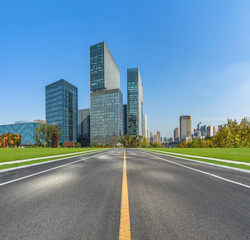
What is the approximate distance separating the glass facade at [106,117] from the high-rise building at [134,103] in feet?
121

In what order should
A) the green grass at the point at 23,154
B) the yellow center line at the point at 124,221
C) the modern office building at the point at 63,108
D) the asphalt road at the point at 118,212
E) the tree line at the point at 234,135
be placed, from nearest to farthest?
the yellow center line at the point at 124,221, the asphalt road at the point at 118,212, the green grass at the point at 23,154, the tree line at the point at 234,135, the modern office building at the point at 63,108

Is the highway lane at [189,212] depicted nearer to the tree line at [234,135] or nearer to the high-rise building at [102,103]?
the tree line at [234,135]

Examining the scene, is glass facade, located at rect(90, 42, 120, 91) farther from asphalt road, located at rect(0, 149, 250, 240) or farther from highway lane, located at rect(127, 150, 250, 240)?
highway lane, located at rect(127, 150, 250, 240)

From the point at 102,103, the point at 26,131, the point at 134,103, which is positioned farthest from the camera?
the point at 134,103

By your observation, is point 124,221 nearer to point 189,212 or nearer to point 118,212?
point 118,212

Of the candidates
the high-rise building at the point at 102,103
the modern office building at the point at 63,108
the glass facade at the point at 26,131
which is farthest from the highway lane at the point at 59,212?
the high-rise building at the point at 102,103

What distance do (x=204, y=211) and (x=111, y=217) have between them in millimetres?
2076

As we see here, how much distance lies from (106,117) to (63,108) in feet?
137

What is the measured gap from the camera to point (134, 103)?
597ft

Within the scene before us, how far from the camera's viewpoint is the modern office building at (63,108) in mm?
106713

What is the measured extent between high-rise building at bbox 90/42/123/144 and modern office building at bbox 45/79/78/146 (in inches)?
1014

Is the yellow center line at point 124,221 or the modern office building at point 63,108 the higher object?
the modern office building at point 63,108

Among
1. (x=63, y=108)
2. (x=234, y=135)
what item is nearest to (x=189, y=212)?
(x=234, y=135)

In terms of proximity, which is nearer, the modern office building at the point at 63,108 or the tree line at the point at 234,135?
the tree line at the point at 234,135
